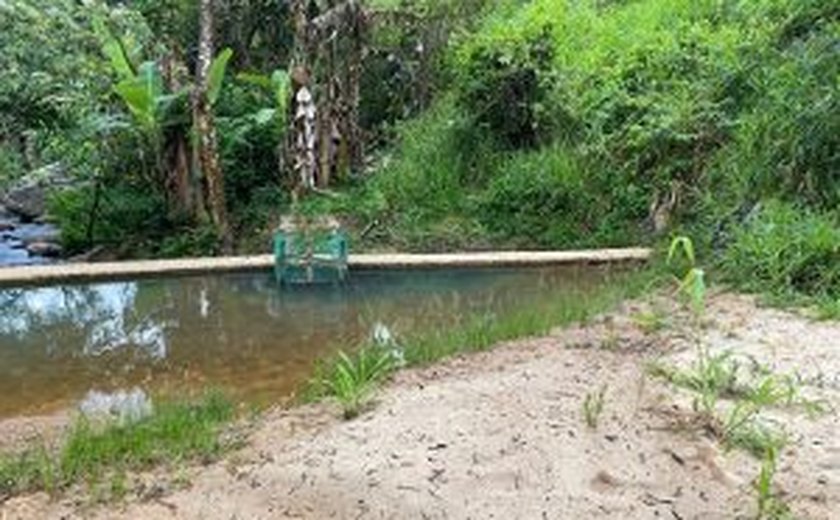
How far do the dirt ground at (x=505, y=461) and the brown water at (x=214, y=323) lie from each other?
1532mm

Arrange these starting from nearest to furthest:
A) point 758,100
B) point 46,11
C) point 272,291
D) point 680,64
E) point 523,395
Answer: point 523,395
point 272,291
point 758,100
point 680,64
point 46,11

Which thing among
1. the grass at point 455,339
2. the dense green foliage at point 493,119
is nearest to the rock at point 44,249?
the dense green foliage at point 493,119

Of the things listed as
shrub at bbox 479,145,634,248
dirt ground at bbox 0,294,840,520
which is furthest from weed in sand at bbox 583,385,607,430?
shrub at bbox 479,145,634,248

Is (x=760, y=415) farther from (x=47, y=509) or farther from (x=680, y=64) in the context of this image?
(x=680, y=64)

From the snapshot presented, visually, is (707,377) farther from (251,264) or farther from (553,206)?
(553,206)

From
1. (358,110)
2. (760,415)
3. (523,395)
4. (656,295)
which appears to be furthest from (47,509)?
(358,110)

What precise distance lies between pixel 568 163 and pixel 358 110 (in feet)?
10.9

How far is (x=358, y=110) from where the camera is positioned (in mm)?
13094

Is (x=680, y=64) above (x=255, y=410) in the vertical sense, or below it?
above

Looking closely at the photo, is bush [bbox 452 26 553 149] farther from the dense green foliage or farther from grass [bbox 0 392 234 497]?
grass [bbox 0 392 234 497]

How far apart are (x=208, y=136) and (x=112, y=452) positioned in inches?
244

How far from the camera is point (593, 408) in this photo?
195 inches

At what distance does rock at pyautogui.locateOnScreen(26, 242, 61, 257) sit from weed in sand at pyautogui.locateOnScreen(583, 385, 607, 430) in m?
7.79

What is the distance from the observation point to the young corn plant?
5.24 m
